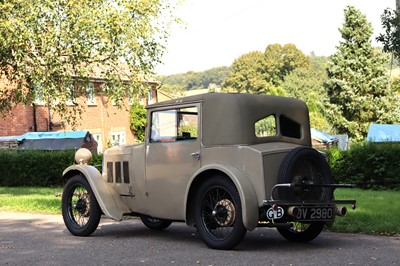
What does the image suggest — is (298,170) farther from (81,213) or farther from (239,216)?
(81,213)

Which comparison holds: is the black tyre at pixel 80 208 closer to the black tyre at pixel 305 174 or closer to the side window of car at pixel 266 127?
the side window of car at pixel 266 127

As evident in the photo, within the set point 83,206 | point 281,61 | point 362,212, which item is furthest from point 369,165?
point 281,61

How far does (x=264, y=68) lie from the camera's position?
10950cm

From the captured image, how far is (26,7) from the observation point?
58.2 feet

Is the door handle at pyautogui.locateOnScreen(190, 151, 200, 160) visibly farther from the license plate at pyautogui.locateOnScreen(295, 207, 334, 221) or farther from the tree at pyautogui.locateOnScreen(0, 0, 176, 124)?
the tree at pyautogui.locateOnScreen(0, 0, 176, 124)

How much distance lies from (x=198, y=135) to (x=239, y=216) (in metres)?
1.39

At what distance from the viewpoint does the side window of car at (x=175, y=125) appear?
9047 millimetres

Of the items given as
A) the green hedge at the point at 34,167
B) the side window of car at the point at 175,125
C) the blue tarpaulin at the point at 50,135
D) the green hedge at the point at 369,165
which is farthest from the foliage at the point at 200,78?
the side window of car at the point at 175,125

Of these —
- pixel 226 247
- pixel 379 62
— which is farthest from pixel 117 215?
pixel 379 62

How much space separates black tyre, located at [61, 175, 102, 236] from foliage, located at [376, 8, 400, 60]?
4.92 m

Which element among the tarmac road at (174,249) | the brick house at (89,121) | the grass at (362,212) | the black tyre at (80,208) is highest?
the brick house at (89,121)

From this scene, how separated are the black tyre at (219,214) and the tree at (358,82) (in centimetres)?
4219

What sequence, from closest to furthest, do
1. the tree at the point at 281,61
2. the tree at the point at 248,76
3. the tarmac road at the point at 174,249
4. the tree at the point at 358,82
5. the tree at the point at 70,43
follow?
1. the tarmac road at the point at 174,249
2. the tree at the point at 70,43
3. the tree at the point at 358,82
4. the tree at the point at 248,76
5. the tree at the point at 281,61

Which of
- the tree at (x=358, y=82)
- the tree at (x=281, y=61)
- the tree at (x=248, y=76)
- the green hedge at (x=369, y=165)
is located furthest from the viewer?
the tree at (x=281, y=61)
